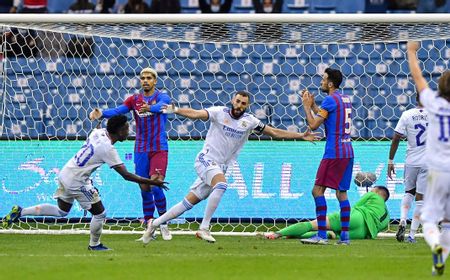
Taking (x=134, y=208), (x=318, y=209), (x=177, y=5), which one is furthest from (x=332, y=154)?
(x=177, y=5)

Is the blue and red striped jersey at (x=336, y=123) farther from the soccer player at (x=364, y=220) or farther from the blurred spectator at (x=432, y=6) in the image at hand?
the blurred spectator at (x=432, y=6)

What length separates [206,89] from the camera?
1703cm

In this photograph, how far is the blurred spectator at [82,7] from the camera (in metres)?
20.0

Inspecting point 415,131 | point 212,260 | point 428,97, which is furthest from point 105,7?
point 428,97

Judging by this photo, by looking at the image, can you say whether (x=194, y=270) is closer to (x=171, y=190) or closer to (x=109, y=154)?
(x=109, y=154)

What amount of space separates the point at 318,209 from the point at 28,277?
473 cm

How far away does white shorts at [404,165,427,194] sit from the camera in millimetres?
13523

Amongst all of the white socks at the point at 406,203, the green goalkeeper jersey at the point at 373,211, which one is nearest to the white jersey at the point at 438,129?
the white socks at the point at 406,203

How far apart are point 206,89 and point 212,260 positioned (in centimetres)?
694

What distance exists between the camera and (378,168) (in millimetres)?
15312

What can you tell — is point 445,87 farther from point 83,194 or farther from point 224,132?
point 224,132

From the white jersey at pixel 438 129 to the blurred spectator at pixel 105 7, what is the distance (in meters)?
12.1

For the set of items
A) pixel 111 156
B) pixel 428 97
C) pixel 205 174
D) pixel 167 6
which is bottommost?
pixel 205 174

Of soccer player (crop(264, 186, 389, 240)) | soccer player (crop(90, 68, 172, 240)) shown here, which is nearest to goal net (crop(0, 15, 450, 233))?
soccer player (crop(90, 68, 172, 240))
